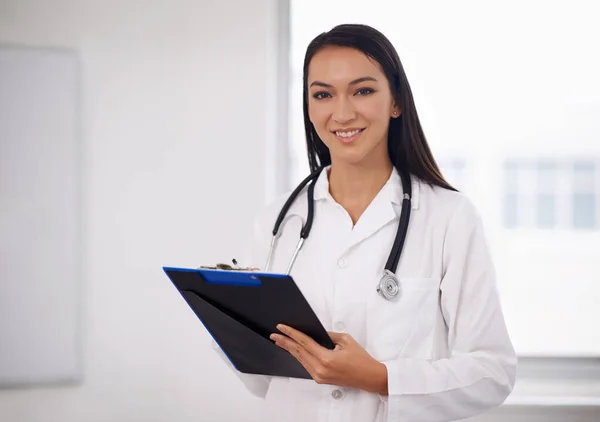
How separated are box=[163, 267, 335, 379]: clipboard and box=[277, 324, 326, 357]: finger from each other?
0.03 ft

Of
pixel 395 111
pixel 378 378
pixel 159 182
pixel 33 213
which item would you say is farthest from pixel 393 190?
pixel 33 213

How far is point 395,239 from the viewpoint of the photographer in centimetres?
126

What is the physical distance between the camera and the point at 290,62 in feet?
6.93

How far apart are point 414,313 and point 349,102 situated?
1.42 feet

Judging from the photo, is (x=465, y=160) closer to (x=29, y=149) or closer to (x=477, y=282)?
(x=477, y=282)

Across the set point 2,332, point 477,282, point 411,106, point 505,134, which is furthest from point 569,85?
point 2,332

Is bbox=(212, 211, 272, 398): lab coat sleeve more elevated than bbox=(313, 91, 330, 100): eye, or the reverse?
bbox=(313, 91, 330, 100): eye

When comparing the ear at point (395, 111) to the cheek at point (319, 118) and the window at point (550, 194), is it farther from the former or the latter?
the window at point (550, 194)

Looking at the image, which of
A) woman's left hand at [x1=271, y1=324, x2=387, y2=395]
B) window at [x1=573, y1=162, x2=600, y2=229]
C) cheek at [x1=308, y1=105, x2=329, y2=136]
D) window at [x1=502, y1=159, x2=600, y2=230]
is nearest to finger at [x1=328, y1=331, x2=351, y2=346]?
woman's left hand at [x1=271, y1=324, x2=387, y2=395]

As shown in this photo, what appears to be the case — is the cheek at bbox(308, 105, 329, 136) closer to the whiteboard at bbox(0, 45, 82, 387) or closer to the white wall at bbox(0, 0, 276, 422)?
the white wall at bbox(0, 0, 276, 422)

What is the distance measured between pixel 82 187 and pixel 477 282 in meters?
1.24

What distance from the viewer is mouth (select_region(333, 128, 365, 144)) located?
1.29m

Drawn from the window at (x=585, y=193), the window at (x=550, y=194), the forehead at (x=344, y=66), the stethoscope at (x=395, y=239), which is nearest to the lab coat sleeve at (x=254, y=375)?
the stethoscope at (x=395, y=239)

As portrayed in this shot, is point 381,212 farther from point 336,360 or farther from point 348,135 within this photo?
point 336,360
